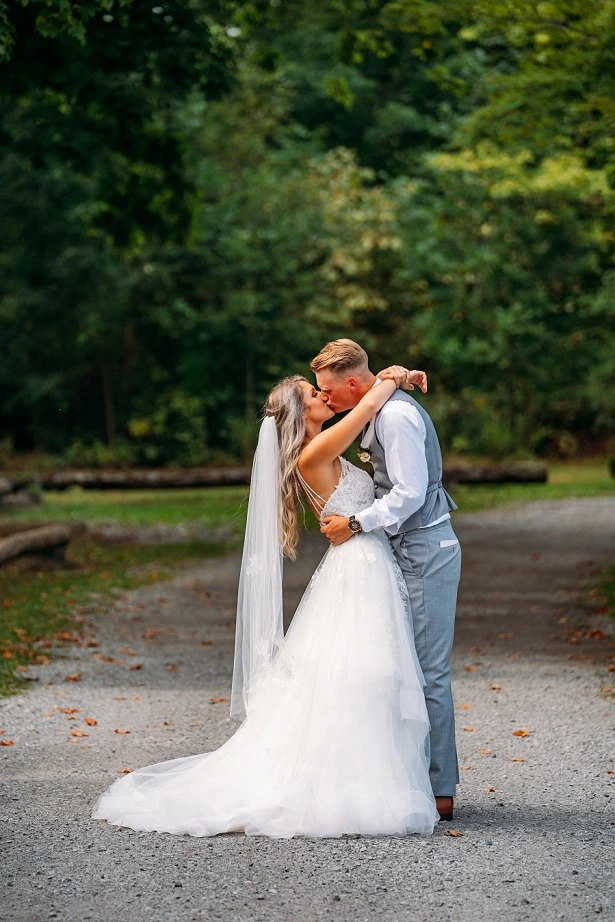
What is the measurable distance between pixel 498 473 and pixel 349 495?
17382 millimetres

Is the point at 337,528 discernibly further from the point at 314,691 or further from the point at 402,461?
the point at 314,691

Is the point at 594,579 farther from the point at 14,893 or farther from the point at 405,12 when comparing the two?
the point at 14,893

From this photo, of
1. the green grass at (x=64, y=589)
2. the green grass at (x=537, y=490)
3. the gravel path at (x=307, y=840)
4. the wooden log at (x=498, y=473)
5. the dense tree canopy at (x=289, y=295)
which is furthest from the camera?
the dense tree canopy at (x=289, y=295)

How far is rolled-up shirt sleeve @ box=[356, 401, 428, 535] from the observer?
4.62 metres

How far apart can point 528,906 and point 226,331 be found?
21993 mm

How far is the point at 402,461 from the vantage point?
15.2ft

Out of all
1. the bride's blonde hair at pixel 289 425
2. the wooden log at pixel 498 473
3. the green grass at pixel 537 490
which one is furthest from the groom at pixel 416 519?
the wooden log at pixel 498 473

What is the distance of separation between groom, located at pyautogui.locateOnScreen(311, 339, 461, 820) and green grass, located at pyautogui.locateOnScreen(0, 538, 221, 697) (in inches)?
137

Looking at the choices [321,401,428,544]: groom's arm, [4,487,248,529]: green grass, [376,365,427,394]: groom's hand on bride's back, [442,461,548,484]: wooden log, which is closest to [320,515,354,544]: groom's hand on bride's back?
[321,401,428,544]: groom's arm

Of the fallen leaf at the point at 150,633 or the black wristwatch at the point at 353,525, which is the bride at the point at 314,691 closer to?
the black wristwatch at the point at 353,525

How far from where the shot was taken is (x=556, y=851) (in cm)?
438

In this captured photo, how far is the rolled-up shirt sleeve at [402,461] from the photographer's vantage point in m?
4.62

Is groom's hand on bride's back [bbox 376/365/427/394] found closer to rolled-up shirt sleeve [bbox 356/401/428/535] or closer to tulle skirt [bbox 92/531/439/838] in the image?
rolled-up shirt sleeve [bbox 356/401/428/535]

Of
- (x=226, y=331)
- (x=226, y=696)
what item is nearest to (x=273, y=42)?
(x=226, y=331)
